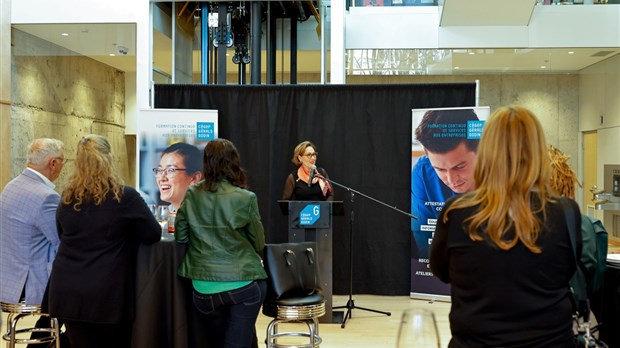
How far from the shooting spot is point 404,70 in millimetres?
9672

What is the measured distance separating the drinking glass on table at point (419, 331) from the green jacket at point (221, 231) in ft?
7.03

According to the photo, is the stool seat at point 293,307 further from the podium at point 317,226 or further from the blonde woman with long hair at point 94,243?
the podium at point 317,226

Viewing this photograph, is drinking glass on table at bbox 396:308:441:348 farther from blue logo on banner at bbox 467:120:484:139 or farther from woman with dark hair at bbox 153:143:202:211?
woman with dark hair at bbox 153:143:202:211

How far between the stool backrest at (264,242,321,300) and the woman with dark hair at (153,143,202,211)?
3751mm

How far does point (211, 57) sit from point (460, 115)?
12.3 ft

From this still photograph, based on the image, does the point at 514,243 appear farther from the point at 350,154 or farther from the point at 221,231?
the point at 350,154

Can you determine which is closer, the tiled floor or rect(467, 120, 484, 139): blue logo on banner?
the tiled floor

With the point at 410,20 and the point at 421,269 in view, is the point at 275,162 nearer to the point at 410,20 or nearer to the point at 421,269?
the point at 421,269

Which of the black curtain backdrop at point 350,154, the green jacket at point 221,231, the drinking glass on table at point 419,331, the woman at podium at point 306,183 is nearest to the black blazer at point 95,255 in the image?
the green jacket at point 221,231

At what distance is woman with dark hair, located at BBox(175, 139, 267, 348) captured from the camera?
3.36 m

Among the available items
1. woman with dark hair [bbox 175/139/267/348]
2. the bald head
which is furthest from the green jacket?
the bald head

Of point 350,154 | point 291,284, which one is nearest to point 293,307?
point 291,284

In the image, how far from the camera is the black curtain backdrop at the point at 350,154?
24.4 ft

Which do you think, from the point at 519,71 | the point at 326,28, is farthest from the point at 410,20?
the point at 519,71
